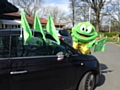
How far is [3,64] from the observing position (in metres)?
3.50

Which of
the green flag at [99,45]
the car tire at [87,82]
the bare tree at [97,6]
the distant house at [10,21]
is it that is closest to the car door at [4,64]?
the car tire at [87,82]

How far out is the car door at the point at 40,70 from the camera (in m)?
3.66

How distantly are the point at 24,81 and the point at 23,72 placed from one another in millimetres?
171

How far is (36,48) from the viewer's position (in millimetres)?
3996

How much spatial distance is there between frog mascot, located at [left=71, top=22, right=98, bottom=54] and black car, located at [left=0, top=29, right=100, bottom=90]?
4.48 ft

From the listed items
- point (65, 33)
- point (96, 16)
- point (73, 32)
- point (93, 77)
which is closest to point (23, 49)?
point (93, 77)

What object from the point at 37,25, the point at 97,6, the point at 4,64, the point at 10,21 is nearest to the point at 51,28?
the point at 37,25

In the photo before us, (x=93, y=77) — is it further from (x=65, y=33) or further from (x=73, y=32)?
(x=65, y=33)

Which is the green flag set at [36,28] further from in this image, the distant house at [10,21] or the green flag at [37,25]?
the distant house at [10,21]

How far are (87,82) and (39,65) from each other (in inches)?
58.1

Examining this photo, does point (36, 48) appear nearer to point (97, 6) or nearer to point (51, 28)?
point (51, 28)

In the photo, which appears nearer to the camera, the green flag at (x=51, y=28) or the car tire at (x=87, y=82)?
the green flag at (x=51, y=28)

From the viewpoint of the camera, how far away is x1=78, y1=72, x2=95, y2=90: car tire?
4.69 metres

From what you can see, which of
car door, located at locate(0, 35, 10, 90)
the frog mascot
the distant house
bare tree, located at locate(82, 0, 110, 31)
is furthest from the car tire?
bare tree, located at locate(82, 0, 110, 31)
